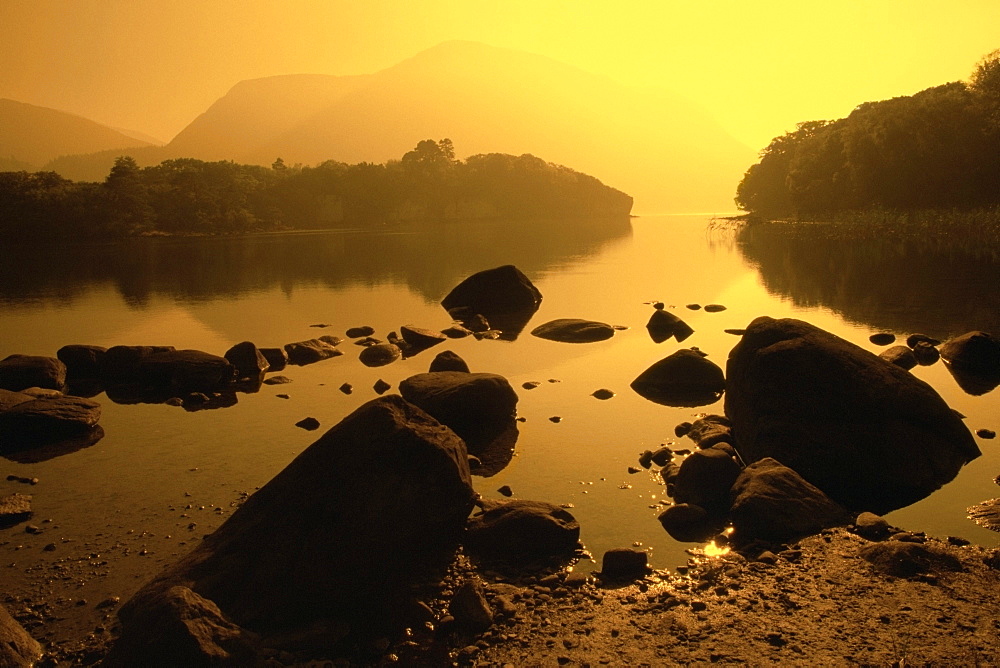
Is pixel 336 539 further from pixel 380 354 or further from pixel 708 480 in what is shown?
pixel 380 354

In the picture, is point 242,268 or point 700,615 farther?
point 242,268

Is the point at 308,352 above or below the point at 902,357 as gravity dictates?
below

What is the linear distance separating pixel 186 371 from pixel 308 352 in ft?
12.2

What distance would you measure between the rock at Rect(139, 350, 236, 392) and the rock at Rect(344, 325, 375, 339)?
636cm

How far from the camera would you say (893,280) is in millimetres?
34875

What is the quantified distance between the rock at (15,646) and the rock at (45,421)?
777cm

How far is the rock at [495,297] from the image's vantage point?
28734 mm

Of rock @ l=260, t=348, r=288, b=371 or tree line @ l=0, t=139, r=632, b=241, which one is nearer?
rock @ l=260, t=348, r=288, b=371

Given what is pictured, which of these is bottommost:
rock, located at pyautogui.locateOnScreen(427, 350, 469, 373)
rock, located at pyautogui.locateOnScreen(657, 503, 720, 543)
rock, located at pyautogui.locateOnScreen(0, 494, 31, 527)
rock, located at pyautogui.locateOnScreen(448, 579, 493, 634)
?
rock, located at pyautogui.locateOnScreen(0, 494, 31, 527)

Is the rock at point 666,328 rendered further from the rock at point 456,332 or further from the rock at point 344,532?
the rock at point 344,532

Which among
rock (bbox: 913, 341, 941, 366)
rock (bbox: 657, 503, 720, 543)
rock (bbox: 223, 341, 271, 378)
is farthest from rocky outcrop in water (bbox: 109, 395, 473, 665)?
rock (bbox: 913, 341, 941, 366)

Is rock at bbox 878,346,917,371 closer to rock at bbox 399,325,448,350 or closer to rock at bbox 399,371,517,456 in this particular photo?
rock at bbox 399,371,517,456

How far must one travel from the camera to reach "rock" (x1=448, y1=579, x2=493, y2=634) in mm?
6660

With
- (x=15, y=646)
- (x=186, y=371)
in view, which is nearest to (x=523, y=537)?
(x=15, y=646)
